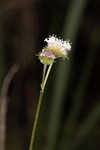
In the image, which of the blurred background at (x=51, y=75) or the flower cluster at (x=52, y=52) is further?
the blurred background at (x=51, y=75)

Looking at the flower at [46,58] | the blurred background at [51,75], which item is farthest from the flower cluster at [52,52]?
the blurred background at [51,75]

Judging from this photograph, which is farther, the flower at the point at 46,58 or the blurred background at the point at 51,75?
the blurred background at the point at 51,75

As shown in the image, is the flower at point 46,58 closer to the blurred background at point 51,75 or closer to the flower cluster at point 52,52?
the flower cluster at point 52,52

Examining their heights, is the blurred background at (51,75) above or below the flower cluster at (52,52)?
above

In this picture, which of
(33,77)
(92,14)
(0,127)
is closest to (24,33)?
(33,77)

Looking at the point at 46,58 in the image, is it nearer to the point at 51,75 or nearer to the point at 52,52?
the point at 52,52

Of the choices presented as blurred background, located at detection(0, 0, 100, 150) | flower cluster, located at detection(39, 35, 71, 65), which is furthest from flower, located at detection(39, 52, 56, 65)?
blurred background, located at detection(0, 0, 100, 150)

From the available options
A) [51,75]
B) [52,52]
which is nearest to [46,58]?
[52,52]

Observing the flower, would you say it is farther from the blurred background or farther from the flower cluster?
the blurred background
